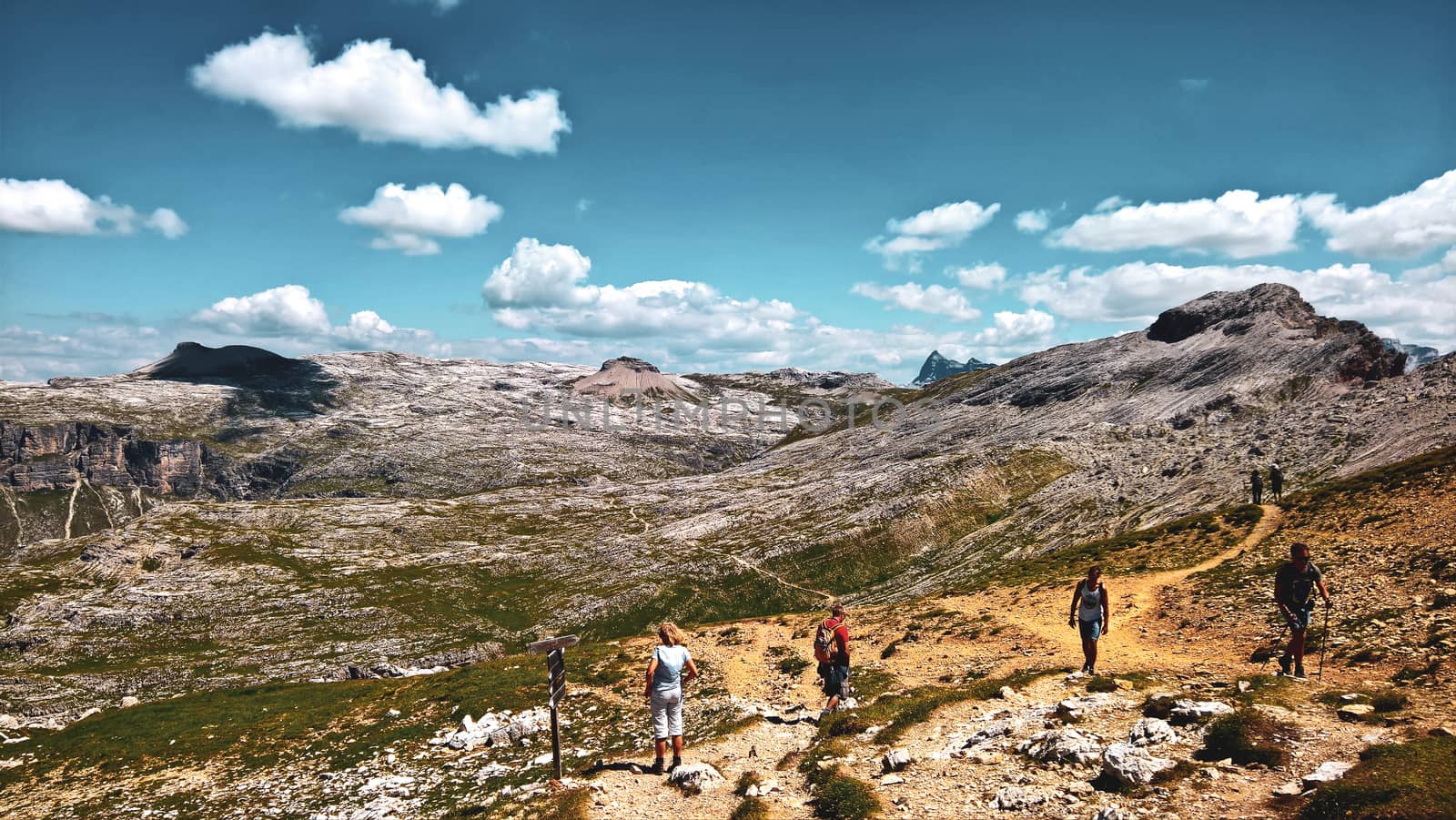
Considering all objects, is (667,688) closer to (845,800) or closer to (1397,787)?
(845,800)

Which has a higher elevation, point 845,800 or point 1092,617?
point 1092,617

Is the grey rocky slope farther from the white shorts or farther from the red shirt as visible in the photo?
the white shorts

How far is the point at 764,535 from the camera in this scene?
13438cm

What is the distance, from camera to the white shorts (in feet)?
73.6

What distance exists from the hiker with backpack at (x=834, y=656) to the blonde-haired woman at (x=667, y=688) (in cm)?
686

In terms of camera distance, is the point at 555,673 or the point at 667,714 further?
the point at 555,673

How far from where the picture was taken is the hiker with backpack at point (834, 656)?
2728 cm

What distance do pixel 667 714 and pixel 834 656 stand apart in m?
8.04

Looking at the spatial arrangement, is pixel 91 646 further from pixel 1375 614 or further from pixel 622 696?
pixel 1375 614

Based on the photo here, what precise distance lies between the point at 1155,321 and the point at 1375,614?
189 metres

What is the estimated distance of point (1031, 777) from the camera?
18.5m

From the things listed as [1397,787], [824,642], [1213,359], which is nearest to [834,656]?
[824,642]

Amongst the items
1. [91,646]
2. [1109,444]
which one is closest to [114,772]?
[91,646]

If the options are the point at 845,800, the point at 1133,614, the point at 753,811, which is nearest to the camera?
the point at 845,800
